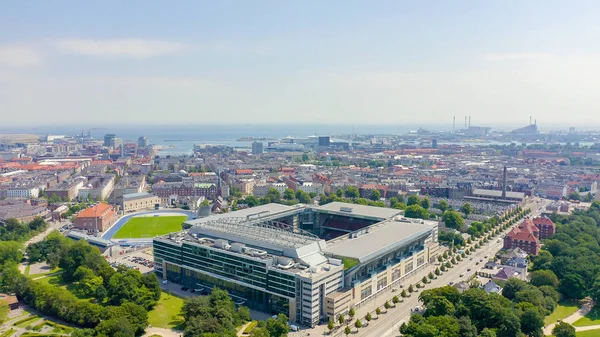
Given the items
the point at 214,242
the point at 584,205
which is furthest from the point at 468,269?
the point at 584,205

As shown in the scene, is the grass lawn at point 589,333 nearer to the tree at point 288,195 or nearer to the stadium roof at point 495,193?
the stadium roof at point 495,193

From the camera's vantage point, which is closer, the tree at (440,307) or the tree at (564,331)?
the tree at (564,331)

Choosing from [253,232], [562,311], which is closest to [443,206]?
[562,311]

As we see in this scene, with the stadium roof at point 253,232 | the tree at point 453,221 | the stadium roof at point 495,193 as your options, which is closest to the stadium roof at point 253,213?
the stadium roof at point 253,232

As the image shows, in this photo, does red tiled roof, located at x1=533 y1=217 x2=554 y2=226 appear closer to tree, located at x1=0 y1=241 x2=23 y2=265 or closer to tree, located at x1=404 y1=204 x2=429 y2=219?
tree, located at x1=404 y1=204 x2=429 y2=219

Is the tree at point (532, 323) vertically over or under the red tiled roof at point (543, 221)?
under

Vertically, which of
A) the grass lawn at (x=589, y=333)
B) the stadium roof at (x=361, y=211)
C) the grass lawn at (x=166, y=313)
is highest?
the stadium roof at (x=361, y=211)

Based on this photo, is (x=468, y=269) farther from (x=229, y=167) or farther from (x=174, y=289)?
(x=229, y=167)

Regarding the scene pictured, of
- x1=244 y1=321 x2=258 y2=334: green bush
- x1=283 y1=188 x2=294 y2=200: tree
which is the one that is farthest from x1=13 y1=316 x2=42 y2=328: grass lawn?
x1=283 y1=188 x2=294 y2=200: tree
